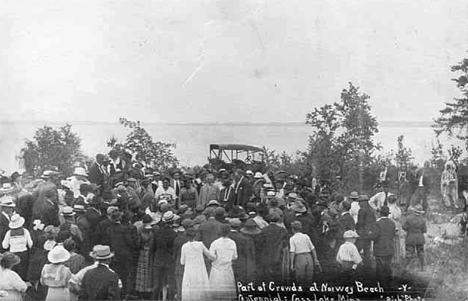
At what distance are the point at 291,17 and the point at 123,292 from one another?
4315mm

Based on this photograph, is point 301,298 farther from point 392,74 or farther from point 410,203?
point 392,74

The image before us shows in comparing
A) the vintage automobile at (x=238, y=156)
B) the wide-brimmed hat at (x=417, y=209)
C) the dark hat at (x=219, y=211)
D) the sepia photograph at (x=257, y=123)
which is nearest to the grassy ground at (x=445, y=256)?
the sepia photograph at (x=257, y=123)

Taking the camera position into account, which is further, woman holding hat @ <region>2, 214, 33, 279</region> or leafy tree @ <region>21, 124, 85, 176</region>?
leafy tree @ <region>21, 124, 85, 176</region>

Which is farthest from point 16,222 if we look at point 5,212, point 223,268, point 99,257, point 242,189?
point 242,189

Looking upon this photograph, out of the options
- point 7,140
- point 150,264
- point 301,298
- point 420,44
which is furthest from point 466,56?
point 7,140

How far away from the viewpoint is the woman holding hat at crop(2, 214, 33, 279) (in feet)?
23.3

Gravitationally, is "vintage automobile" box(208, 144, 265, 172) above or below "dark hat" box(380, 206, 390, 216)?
above

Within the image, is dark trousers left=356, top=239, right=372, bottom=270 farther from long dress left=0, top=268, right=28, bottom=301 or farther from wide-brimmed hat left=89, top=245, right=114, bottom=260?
long dress left=0, top=268, right=28, bottom=301

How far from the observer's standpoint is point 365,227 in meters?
Answer: 7.25

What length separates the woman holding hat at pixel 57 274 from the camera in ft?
22.1

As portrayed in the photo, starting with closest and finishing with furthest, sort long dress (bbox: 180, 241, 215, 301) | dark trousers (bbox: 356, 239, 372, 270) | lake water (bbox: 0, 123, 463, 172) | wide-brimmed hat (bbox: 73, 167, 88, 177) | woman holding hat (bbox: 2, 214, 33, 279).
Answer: long dress (bbox: 180, 241, 215, 301) → woman holding hat (bbox: 2, 214, 33, 279) → dark trousers (bbox: 356, 239, 372, 270) → lake water (bbox: 0, 123, 463, 172) → wide-brimmed hat (bbox: 73, 167, 88, 177)

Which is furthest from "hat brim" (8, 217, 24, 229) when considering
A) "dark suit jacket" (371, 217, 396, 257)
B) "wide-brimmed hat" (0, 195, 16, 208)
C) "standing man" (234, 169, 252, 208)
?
"dark suit jacket" (371, 217, 396, 257)

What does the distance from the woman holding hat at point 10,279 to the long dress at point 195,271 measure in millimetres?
2082

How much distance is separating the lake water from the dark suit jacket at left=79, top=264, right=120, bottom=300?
176 cm
